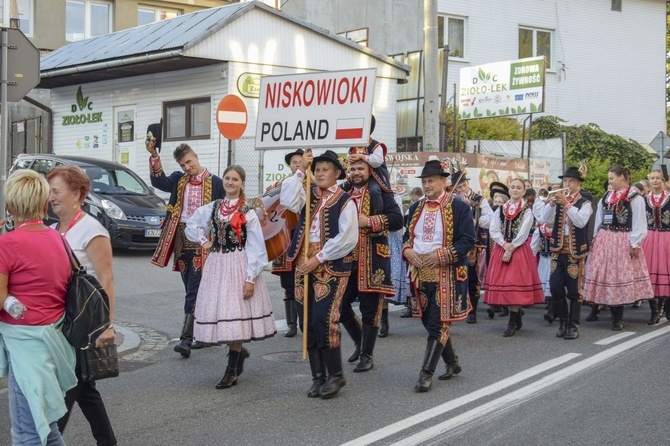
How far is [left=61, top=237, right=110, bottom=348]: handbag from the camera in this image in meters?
4.55

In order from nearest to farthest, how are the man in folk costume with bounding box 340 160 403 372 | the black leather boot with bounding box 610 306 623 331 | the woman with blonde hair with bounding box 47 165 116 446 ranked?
the woman with blonde hair with bounding box 47 165 116 446, the man in folk costume with bounding box 340 160 403 372, the black leather boot with bounding box 610 306 623 331

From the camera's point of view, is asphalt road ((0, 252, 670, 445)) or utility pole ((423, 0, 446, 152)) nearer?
asphalt road ((0, 252, 670, 445))

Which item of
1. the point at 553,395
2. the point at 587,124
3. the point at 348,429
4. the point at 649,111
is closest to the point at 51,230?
the point at 348,429

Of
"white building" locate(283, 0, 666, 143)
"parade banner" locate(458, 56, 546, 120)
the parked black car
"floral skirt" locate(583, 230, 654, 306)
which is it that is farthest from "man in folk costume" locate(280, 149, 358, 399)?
"white building" locate(283, 0, 666, 143)

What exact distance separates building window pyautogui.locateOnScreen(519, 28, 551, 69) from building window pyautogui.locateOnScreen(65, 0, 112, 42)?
50.6 feet

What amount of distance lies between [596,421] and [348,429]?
5.75 feet

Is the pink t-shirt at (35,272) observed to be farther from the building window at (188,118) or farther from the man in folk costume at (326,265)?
the building window at (188,118)

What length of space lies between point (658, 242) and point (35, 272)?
9.53 metres

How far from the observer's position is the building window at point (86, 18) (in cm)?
3472

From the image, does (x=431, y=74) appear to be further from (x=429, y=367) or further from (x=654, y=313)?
(x=429, y=367)

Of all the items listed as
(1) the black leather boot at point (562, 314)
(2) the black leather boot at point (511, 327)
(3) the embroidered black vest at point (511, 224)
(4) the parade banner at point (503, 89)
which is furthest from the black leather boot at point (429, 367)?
(4) the parade banner at point (503, 89)

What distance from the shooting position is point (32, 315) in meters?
4.45

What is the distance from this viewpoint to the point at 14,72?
9352 millimetres

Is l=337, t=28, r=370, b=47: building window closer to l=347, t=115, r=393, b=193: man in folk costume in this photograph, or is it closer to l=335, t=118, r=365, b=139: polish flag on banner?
l=347, t=115, r=393, b=193: man in folk costume
